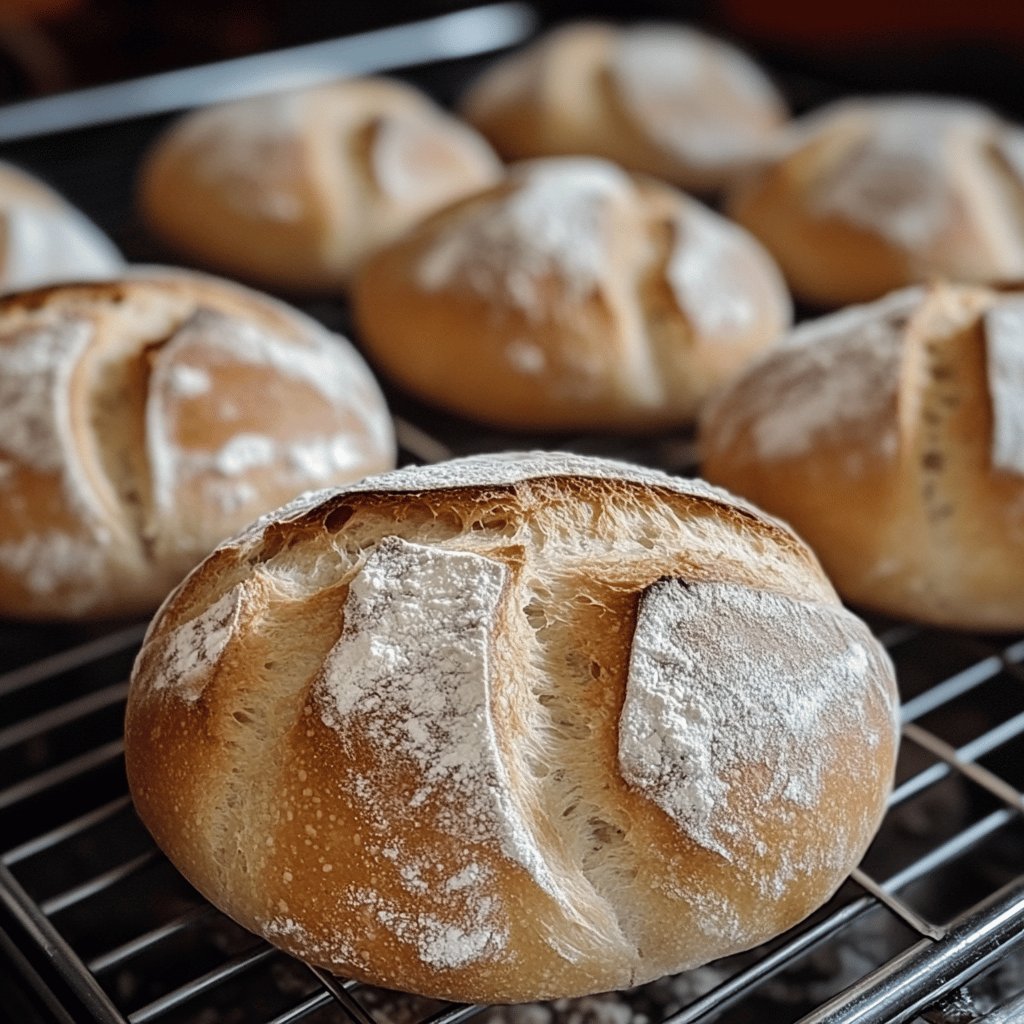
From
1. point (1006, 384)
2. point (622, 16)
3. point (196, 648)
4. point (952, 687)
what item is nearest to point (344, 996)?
point (196, 648)

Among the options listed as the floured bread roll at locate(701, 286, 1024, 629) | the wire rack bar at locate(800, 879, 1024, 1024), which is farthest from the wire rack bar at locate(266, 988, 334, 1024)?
the floured bread roll at locate(701, 286, 1024, 629)

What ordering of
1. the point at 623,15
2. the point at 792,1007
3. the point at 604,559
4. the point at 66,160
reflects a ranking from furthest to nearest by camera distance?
the point at 623,15
the point at 66,160
the point at 792,1007
the point at 604,559

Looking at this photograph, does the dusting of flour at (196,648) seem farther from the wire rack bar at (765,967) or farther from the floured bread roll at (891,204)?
the floured bread roll at (891,204)

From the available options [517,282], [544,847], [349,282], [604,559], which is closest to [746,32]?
Answer: [349,282]

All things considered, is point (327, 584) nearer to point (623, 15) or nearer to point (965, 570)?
point (965, 570)

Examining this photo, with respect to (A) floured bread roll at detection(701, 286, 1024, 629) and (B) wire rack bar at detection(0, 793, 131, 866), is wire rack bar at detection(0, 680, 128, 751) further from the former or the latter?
(A) floured bread roll at detection(701, 286, 1024, 629)

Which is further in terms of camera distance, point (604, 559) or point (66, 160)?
point (66, 160)
